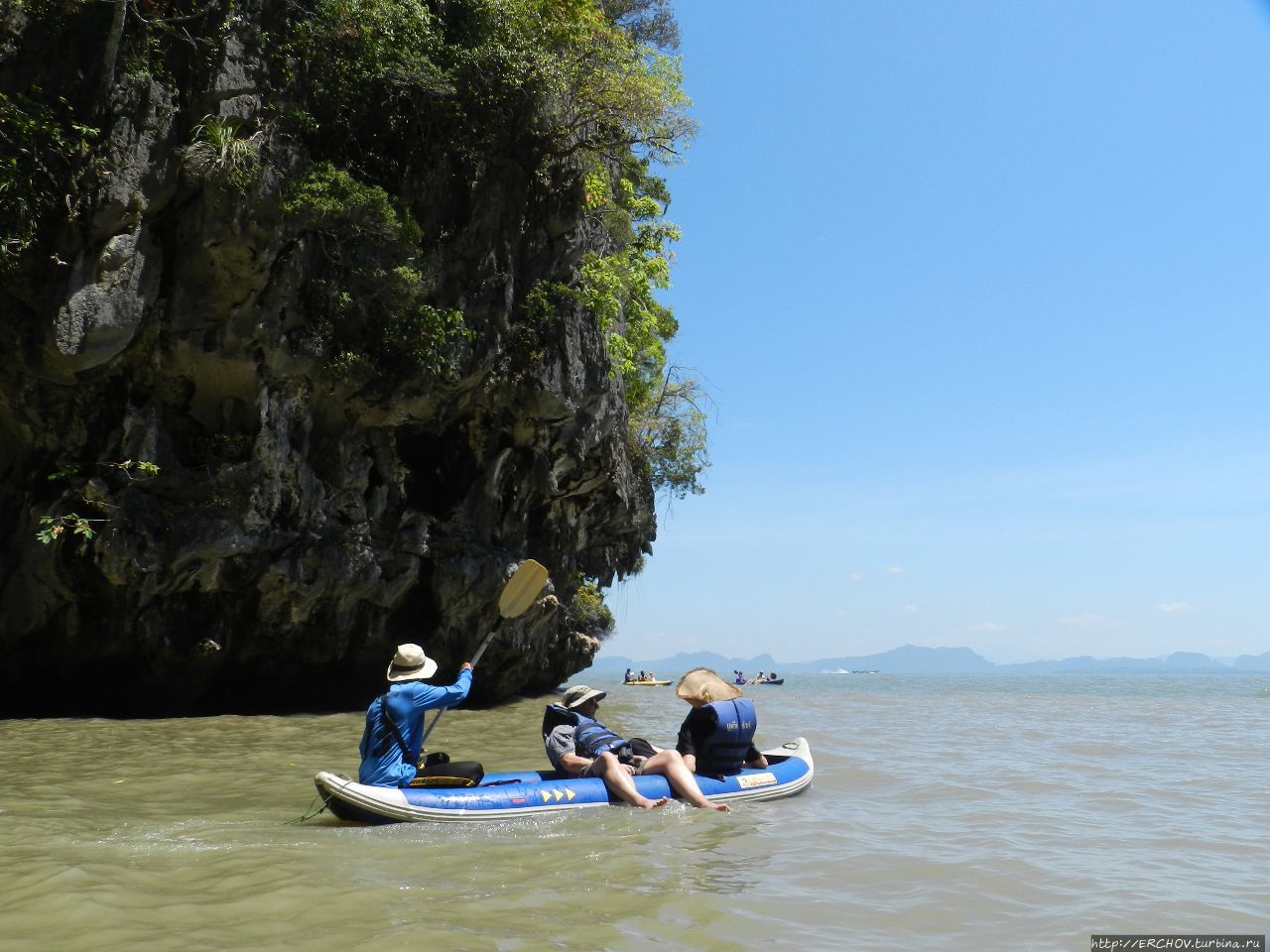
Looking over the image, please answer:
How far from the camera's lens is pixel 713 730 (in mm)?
8266

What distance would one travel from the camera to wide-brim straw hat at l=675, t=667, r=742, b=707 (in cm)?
829

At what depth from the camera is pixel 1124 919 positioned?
15.2 ft

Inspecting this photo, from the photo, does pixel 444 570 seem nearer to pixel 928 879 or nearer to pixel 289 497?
pixel 289 497

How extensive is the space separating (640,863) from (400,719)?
236 centimetres

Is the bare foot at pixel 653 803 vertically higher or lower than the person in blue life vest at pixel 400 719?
lower

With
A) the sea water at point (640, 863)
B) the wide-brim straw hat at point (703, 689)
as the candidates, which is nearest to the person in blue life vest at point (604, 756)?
the sea water at point (640, 863)

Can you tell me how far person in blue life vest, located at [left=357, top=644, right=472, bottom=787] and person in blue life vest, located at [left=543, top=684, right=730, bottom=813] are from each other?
137 centimetres

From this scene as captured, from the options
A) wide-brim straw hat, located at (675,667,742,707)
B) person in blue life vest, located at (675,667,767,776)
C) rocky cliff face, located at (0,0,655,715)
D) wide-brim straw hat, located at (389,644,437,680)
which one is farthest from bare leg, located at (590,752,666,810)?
rocky cliff face, located at (0,0,655,715)

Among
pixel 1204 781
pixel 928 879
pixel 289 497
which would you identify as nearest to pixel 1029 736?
pixel 1204 781

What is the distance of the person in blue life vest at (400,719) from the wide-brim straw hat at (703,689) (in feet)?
6.55

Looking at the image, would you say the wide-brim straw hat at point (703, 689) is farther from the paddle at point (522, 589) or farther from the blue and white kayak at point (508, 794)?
the paddle at point (522, 589)

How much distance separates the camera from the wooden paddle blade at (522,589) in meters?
10.2

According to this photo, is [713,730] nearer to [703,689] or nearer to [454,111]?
[703,689]

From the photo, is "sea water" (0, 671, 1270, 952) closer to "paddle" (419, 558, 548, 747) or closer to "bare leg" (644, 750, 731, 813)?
"bare leg" (644, 750, 731, 813)
